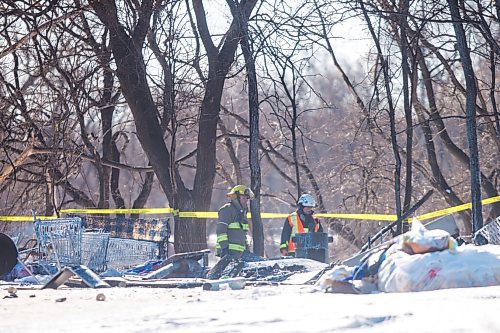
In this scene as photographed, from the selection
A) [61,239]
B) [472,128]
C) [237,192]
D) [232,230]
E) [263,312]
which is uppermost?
[472,128]

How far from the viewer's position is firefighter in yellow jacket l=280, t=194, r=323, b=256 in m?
16.9

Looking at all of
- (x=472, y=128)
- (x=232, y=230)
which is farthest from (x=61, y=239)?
(x=472, y=128)

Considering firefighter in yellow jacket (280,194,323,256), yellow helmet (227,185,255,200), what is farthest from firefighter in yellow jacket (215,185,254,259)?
firefighter in yellow jacket (280,194,323,256)

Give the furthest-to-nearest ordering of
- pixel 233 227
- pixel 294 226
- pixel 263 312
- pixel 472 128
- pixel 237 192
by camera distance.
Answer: pixel 294 226 → pixel 237 192 → pixel 233 227 → pixel 472 128 → pixel 263 312

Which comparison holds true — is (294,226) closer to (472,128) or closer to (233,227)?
(233,227)

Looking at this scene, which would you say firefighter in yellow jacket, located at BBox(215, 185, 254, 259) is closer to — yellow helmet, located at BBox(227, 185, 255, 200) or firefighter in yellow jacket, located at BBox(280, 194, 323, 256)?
yellow helmet, located at BBox(227, 185, 255, 200)

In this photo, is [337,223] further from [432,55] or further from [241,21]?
[241,21]

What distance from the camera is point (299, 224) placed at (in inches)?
672

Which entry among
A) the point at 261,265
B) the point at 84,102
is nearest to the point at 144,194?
the point at 84,102

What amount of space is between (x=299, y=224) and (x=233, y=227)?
166 centimetres

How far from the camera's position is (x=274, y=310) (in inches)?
287

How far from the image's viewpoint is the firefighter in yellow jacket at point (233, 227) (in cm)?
1560

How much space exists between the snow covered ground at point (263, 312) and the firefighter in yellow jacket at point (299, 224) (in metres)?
6.95

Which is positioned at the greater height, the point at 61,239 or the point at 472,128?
the point at 472,128
